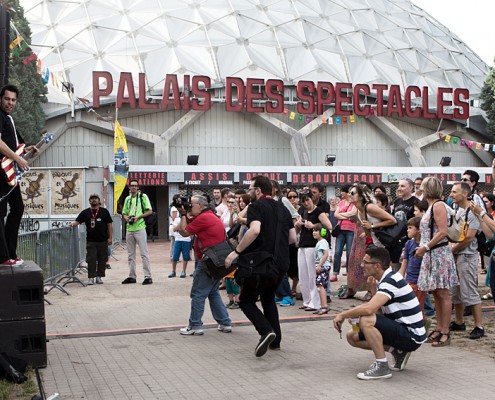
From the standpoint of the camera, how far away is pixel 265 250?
26.3ft

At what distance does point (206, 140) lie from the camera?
124ft

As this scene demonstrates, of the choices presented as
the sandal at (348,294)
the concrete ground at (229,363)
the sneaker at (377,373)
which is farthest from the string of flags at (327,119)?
the sneaker at (377,373)

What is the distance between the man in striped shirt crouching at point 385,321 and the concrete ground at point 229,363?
0.18 metres

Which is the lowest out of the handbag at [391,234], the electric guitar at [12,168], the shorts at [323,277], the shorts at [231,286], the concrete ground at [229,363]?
the concrete ground at [229,363]

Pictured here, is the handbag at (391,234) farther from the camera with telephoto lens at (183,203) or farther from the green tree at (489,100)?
the green tree at (489,100)

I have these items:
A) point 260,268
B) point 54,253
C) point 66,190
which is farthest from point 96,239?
point 66,190

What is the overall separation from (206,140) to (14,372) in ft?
103

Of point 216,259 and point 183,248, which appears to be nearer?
point 216,259

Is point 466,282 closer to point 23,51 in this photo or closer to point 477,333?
point 477,333

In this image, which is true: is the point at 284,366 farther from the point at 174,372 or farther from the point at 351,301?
the point at 351,301

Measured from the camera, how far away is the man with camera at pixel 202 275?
8.98m

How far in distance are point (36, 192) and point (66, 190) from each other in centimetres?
100

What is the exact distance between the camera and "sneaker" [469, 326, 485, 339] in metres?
8.39

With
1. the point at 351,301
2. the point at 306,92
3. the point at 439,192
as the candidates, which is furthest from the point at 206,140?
the point at 439,192
